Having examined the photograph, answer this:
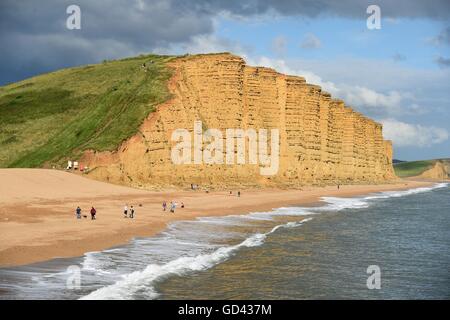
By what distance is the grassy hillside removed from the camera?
60.1 m

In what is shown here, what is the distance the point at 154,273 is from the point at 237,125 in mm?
49441

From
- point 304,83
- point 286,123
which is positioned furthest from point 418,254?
point 304,83

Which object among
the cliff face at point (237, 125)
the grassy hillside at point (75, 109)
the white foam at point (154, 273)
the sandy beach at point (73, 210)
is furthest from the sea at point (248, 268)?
the grassy hillside at point (75, 109)

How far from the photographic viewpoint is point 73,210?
31.8 metres

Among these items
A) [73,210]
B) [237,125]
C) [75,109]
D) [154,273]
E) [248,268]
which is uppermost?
[75,109]

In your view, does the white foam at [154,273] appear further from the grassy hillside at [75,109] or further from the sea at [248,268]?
the grassy hillside at [75,109]

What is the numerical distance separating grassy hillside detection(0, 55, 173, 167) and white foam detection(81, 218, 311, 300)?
36.2 metres

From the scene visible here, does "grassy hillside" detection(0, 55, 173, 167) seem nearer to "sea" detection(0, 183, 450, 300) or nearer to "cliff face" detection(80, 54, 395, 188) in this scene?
"cliff face" detection(80, 54, 395, 188)

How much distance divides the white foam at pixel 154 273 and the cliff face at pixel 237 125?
105 feet

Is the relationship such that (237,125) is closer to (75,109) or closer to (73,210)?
(73,210)

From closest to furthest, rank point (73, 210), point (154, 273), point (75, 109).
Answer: point (154, 273), point (73, 210), point (75, 109)

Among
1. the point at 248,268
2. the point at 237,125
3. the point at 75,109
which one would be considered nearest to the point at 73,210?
the point at 248,268

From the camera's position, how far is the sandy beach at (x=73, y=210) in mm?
20234
